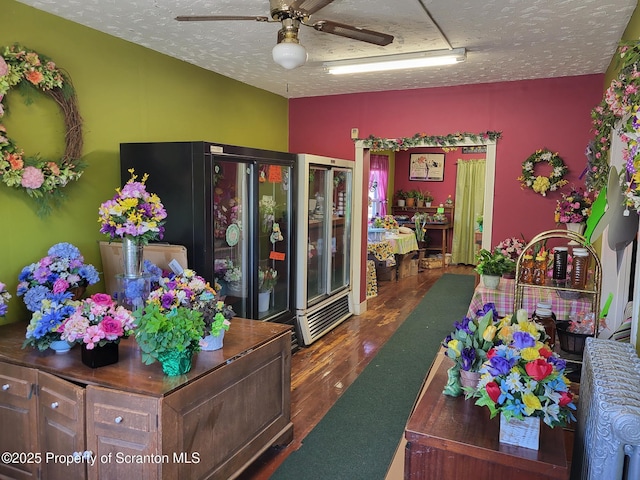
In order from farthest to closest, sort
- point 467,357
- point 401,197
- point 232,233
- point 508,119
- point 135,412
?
→ point 401,197
point 508,119
point 232,233
point 135,412
point 467,357

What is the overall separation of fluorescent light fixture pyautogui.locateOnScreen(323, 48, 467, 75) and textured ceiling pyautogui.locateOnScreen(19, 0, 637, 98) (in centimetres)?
7

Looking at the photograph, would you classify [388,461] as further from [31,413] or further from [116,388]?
[31,413]

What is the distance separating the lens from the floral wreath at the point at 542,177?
4.37 meters

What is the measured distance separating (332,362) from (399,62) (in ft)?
8.38

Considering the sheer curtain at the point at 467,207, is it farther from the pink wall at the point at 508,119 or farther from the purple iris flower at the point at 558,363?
the purple iris flower at the point at 558,363

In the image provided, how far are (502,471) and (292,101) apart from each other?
4820 mm

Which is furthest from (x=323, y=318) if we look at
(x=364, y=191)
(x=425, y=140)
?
(x=425, y=140)

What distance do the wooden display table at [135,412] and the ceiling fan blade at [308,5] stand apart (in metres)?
1.61

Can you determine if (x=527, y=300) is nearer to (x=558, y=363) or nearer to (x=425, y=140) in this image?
(x=558, y=363)

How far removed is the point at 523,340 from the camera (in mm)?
1492

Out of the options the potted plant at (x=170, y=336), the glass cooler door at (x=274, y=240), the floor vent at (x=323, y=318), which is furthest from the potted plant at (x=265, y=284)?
the potted plant at (x=170, y=336)

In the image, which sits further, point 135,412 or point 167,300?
point 167,300

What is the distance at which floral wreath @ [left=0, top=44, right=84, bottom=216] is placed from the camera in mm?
2594

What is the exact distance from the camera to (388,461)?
266 centimetres
